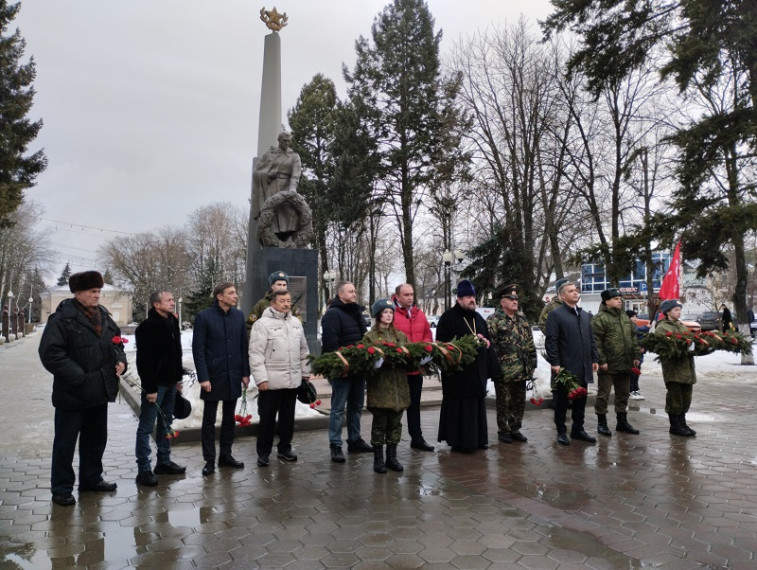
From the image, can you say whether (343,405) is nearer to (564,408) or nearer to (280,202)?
(564,408)

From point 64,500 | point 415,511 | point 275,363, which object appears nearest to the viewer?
point 415,511

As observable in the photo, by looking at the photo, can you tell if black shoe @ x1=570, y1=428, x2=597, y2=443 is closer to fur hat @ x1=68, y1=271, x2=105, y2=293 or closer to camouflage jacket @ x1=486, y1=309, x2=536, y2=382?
camouflage jacket @ x1=486, y1=309, x2=536, y2=382

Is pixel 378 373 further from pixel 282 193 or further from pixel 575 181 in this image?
pixel 575 181

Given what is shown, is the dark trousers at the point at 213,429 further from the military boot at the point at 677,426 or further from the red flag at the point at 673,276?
the red flag at the point at 673,276

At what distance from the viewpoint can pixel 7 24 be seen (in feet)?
62.7

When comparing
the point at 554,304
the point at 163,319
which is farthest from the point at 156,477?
the point at 554,304

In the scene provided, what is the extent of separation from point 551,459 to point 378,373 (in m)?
2.14

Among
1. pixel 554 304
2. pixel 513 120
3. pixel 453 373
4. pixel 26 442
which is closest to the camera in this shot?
pixel 453 373

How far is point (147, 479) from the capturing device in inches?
218

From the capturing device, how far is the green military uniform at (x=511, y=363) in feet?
23.8

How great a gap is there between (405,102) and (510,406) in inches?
1017

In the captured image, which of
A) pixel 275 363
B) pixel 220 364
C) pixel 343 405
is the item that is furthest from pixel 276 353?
pixel 343 405

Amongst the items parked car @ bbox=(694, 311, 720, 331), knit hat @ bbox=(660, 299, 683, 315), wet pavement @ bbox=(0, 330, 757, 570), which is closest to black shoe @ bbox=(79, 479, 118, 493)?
wet pavement @ bbox=(0, 330, 757, 570)

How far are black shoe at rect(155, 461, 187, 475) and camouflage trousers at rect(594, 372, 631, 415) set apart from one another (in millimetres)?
5055
